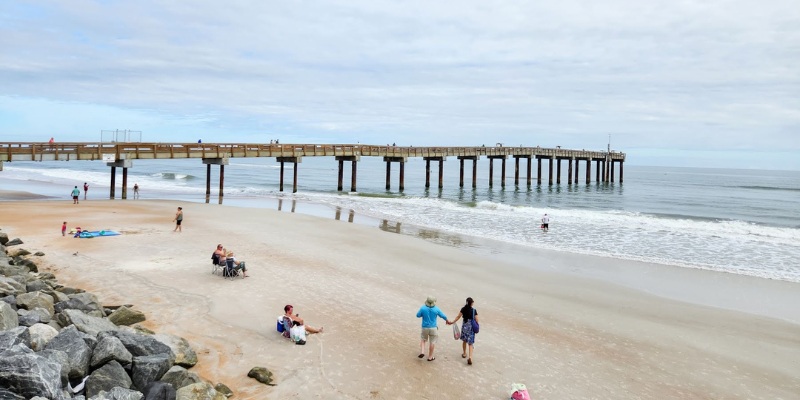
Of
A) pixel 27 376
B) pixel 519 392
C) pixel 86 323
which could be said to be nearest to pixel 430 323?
pixel 519 392

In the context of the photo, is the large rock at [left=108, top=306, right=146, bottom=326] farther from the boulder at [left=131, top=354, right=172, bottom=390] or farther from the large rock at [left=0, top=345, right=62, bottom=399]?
the large rock at [left=0, top=345, right=62, bottom=399]

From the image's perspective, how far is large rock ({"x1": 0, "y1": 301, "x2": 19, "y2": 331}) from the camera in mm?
6858

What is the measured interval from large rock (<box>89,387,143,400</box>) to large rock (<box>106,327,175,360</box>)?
115 cm

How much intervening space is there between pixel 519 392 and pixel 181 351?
513cm


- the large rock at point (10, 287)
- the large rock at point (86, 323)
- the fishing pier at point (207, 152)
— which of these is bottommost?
the large rock at point (86, 323)

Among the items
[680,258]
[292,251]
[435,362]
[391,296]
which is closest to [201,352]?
[435,362]

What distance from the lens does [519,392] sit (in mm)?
7348

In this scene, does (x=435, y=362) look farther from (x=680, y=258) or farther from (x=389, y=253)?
(x=680, y=258)

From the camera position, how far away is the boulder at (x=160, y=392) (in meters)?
6.20

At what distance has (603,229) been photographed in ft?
90.4

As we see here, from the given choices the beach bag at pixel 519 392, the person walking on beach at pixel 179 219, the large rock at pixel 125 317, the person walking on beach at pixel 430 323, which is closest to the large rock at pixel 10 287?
the large rock at pixel 125 317

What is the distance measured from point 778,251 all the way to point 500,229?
476 inches

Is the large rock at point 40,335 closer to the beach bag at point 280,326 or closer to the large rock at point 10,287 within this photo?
the large rock at point 10,287

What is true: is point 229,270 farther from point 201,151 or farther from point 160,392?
point 201,151
